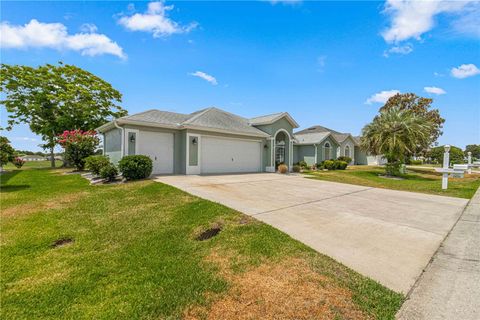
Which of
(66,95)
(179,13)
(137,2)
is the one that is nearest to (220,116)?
(179,13)

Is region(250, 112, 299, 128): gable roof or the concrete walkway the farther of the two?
region(250, 112, 299, 128): gable roof

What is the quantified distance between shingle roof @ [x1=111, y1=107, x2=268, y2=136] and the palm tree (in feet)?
29.2

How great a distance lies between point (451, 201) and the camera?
7.87 m

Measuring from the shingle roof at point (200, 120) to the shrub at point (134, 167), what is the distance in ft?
8.48

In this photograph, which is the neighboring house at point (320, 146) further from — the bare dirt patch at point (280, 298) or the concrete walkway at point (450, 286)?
the bare dirt patch at point (280, 298)

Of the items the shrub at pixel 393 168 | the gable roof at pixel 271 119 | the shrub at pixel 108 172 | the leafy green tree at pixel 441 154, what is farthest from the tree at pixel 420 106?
the shrub at pixel 108 172

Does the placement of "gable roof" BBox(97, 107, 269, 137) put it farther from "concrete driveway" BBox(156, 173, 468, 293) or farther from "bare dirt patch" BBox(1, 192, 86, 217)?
"concrete driveway" BBox(156, 173, 468, 293)

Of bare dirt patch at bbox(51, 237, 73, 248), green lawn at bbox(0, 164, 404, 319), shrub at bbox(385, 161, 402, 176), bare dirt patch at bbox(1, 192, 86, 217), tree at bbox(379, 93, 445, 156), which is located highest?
tree at bbox(379, 93, 445, 156)

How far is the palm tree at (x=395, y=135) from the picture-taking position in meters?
16.3

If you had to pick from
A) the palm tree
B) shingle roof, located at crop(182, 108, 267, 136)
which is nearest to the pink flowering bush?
shingle roof, located at crop(182, 108, 267, 136)

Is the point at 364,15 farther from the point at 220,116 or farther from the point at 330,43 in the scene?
the point at 220,116

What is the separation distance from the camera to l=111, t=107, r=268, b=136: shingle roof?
13166 mm

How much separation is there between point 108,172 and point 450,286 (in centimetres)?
1225

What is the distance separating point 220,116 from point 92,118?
15.4 m
